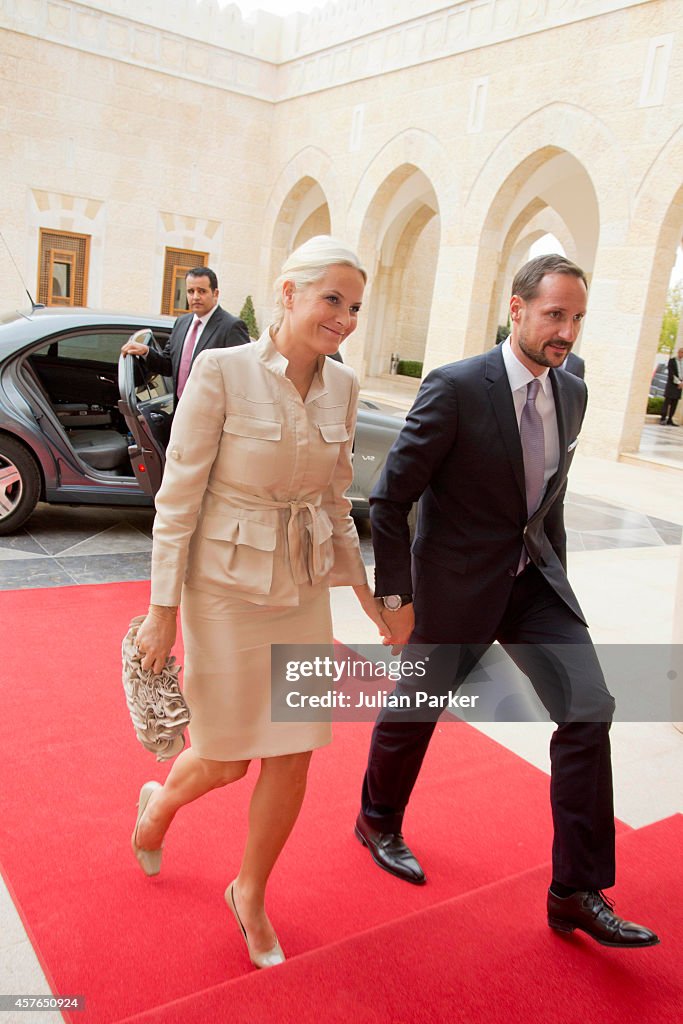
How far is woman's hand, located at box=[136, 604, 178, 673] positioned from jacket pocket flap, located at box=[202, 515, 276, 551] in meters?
0.22

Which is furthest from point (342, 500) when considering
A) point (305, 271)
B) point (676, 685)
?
point (676, 685)

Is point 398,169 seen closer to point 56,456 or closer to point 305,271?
point 56,456

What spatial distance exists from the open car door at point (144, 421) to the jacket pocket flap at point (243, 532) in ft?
10.5

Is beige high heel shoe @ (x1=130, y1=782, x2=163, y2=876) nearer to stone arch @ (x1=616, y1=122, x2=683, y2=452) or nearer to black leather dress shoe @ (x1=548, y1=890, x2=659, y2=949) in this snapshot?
black leather dress shoe @ (x1=548, y1=890, x2=659, y2=949)

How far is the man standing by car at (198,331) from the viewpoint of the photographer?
5629 mm

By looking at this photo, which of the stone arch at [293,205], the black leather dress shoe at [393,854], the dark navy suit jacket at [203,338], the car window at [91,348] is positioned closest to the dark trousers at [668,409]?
the stone arch at [293,205]

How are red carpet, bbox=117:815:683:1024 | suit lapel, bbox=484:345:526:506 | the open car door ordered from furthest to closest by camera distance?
the open car door
suit lapel, bbox=484:345:526:506
red carpet, bbox=117:815:683:1024

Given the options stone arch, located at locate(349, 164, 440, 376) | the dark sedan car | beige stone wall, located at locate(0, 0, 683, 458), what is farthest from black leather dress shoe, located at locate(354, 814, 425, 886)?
stone arch, located at locate(349, 164, 440, 376)

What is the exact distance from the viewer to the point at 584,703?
2273 mm

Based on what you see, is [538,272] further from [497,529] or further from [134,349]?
[134,349]

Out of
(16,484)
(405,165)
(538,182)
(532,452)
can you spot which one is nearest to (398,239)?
(538,182)

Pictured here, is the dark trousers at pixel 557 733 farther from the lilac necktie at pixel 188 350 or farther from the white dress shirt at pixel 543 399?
the lilac necktie at pixel 188 350

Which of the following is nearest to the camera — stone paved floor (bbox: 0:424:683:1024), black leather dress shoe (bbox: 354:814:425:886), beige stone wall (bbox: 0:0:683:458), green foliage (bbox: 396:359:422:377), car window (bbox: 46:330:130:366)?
black leather dress shoe (bbox: 354:814:425:886)

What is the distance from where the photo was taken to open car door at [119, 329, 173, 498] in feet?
17.7
